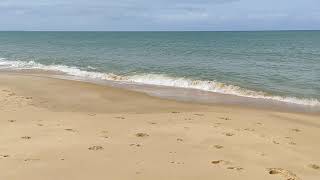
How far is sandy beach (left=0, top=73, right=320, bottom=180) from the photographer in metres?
7.20

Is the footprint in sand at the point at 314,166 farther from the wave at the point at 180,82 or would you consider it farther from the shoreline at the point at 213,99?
the wave at the point at 180,82

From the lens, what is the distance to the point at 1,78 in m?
22.9

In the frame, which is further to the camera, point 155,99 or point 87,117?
point 155,99

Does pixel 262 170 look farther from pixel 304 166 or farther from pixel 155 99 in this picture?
pixel 155 99

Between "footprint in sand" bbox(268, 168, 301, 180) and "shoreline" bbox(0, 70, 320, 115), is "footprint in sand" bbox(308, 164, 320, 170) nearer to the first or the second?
"footprint in sand" bbox(268, 168, 301, 180)

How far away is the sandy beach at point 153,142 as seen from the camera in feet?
23.6

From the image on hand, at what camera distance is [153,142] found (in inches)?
355

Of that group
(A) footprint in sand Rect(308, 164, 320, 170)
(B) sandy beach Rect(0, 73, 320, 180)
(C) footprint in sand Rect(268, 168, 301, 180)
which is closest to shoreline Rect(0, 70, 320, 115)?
(B) sandy beach Rect(0, 73, 320, 180)

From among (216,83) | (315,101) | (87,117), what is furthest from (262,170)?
(216,83)

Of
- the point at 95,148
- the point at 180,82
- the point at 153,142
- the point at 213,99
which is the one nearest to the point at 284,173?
the point at 153,142

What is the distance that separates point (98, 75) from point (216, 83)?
8007mm

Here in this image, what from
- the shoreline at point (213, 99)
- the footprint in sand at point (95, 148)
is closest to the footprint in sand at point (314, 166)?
the footprint in sand at point (95, 148)

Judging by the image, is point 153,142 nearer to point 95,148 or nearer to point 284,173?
point 95,148

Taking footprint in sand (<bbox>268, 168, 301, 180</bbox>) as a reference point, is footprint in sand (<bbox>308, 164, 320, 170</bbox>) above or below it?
below
